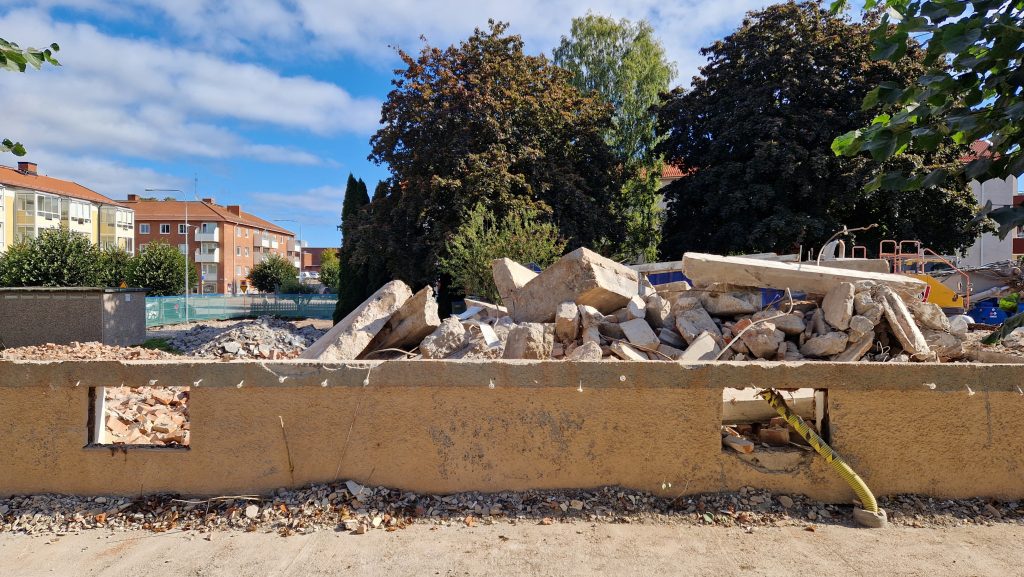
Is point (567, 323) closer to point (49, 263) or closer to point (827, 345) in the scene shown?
point (827, 345)

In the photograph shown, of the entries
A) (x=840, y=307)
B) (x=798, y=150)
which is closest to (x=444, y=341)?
(x=840, y=307)

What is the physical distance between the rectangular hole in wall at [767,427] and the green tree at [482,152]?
14.2 m

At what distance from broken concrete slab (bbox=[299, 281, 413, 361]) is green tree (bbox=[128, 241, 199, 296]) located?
33274mm

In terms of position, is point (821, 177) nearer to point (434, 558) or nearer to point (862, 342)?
point (862, 342)

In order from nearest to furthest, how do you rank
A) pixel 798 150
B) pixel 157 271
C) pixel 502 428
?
1. pixel 502 428
2. pixel 798 150
3. pixel 157 271

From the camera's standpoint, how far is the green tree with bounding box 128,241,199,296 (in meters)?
35.6

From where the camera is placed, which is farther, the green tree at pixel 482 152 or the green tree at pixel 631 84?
the green tree at pixel 631 84

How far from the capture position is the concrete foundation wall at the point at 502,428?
3979 mm

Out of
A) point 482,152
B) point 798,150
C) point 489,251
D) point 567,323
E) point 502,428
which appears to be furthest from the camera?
point 482,152

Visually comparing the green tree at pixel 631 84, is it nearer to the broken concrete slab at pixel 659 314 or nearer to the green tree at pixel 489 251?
the green tree at pixel 489 251

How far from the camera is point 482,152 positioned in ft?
64.2

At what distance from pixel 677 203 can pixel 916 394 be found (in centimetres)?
1918

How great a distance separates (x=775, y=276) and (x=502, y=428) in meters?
3.61

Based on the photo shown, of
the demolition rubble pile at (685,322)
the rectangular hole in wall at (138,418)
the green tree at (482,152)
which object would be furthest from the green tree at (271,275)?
the demolition rubble pile at (685,322)
